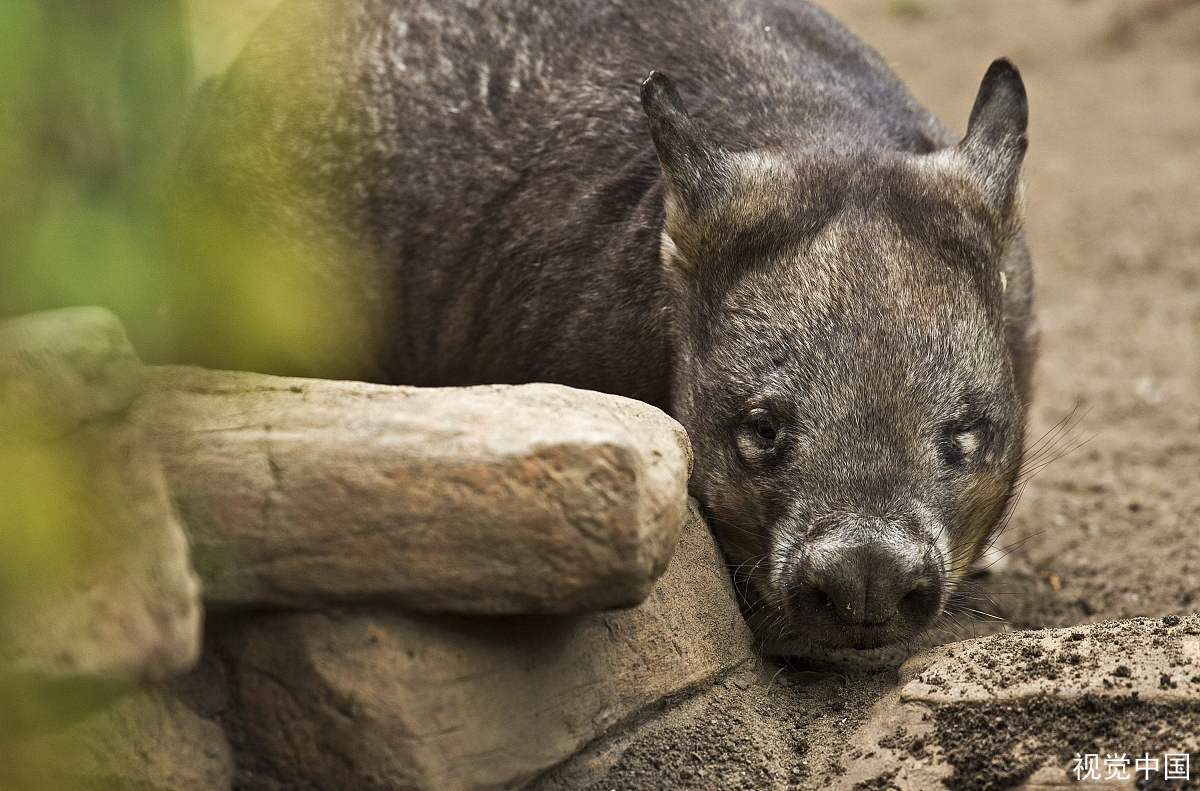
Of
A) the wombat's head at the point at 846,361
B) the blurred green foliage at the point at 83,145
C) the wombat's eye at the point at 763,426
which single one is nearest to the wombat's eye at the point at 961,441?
the wombat's head at the point at 846,361

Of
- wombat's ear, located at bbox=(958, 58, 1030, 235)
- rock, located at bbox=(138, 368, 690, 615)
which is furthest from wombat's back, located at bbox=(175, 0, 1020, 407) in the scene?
rock, located at bbox=(138, 368, 690, 615)

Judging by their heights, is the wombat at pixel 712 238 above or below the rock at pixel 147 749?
above

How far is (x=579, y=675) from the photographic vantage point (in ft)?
7.89

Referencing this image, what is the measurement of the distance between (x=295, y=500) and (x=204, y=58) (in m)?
0.85

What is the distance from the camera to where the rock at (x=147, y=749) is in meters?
2.04

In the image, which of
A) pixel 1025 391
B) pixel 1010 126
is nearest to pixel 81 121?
pixel 1010 126

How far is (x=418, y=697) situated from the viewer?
2158 mm

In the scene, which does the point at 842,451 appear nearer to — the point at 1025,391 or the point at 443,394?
the point at 443,394

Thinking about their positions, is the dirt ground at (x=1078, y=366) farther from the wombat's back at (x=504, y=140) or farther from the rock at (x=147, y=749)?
the wombat's back at (x=504, y=140)

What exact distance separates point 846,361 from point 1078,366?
3.20 metres

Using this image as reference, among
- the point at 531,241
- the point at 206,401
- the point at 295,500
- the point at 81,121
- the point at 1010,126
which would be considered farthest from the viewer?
the point at 531,241

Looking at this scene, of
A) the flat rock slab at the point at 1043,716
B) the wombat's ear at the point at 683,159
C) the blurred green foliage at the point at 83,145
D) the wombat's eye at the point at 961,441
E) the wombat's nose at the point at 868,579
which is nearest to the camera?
the blurred green foliage at the point at 83,145

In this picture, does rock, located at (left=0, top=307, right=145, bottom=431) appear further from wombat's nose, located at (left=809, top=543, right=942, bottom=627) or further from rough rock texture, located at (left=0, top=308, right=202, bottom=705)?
wombat's nose, located at (left=809, top=543, right=942, bottom=627)

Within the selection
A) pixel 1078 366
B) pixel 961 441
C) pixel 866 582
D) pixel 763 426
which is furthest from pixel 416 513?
pixel 1078 366
